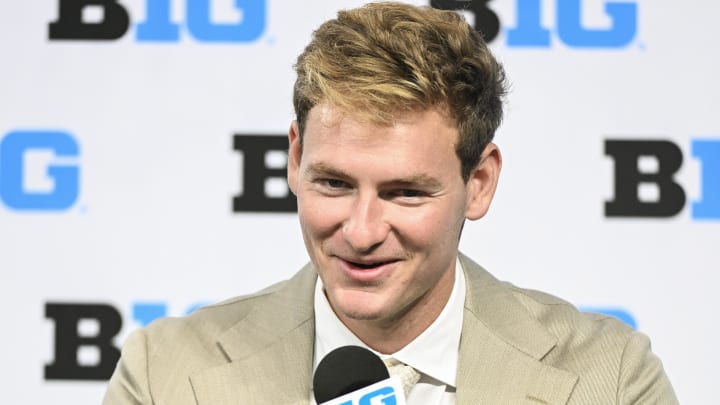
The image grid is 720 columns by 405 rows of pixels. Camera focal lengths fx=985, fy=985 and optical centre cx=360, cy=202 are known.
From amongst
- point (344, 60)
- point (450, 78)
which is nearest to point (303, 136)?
point (344, 60)

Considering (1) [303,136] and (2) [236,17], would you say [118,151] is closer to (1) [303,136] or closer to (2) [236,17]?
(2) [236,17]

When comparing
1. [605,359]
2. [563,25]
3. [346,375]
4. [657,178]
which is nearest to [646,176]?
[657,178]

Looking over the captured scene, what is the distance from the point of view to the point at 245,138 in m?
3.00

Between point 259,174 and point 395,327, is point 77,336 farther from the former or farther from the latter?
point 395,327

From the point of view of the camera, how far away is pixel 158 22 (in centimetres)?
304

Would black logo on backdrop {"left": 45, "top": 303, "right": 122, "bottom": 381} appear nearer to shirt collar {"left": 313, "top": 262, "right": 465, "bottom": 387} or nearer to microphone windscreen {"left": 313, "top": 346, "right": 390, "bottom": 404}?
shirt collar {"left": 313, "top": 262, "right": 465, "bottom": 387}

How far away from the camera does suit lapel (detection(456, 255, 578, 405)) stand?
1.93m

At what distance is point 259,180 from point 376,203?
1.32 m

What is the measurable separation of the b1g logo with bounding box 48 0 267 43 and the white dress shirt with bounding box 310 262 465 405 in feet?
4.12

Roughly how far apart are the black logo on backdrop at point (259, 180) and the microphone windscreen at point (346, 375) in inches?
58.8

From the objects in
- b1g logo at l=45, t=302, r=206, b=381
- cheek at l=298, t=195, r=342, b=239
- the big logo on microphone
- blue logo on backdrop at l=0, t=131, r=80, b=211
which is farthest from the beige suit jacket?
blue logo on backdrop at l=0, t=131, r=80, b=211

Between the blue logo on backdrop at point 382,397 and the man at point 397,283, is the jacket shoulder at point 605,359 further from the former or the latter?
the blue logo on backdrop at point 382,397

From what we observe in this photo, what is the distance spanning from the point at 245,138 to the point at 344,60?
4.15ft

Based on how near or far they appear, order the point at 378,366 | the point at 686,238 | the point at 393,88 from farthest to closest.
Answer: the point at 686,238 < the point at 393,88 < the point at 378,366
